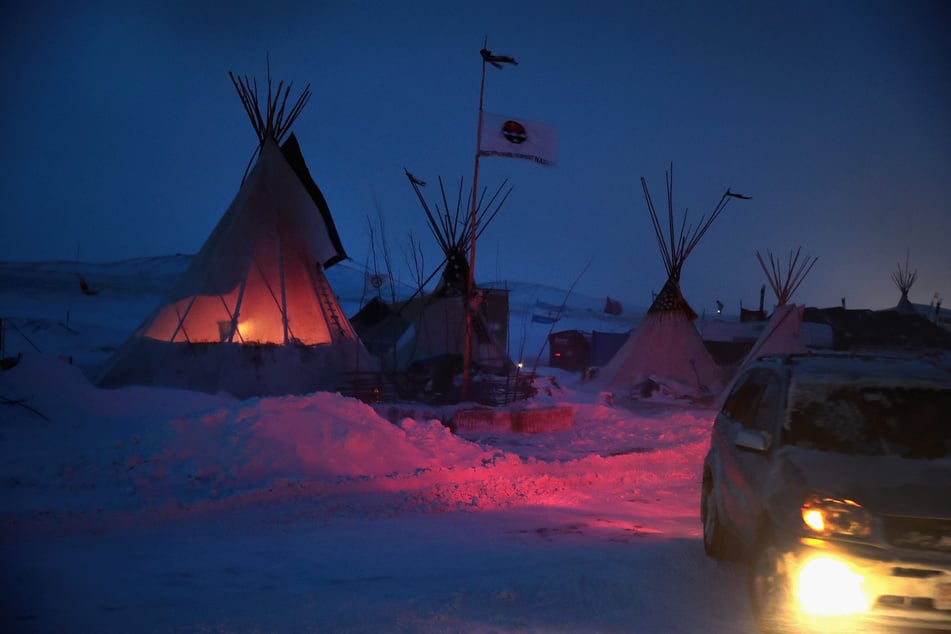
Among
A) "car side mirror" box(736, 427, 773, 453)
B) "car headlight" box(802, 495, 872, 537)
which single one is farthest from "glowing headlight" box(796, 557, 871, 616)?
"car side mirror" box(736, 427, 773, 453)

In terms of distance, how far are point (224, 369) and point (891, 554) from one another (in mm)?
13055

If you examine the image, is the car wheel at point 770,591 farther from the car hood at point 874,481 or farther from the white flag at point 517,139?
the white flag at point 517,139

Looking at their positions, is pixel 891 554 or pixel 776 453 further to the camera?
pixel 776 453

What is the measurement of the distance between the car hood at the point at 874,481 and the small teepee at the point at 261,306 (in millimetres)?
11646

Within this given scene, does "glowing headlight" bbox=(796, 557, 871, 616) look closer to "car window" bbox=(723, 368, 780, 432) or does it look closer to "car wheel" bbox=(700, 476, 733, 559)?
"car window" bbox=(723, 368, 780, 432)

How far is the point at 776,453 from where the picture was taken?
3775 mm

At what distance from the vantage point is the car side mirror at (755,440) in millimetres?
3832

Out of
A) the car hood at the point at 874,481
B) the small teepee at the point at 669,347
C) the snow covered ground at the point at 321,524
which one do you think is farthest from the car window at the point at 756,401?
the small teepee at the point at 669,347

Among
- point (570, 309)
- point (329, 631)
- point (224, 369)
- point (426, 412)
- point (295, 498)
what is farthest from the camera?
point (570, 309)

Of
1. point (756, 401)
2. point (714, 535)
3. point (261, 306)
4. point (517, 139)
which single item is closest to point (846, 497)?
point (756, 401)

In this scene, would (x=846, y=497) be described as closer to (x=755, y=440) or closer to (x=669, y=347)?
(x=755, y=440)

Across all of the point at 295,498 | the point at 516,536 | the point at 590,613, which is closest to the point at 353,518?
the point at 295,498

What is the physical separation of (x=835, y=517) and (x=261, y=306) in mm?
13621

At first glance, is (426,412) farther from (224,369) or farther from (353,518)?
(353,518)
